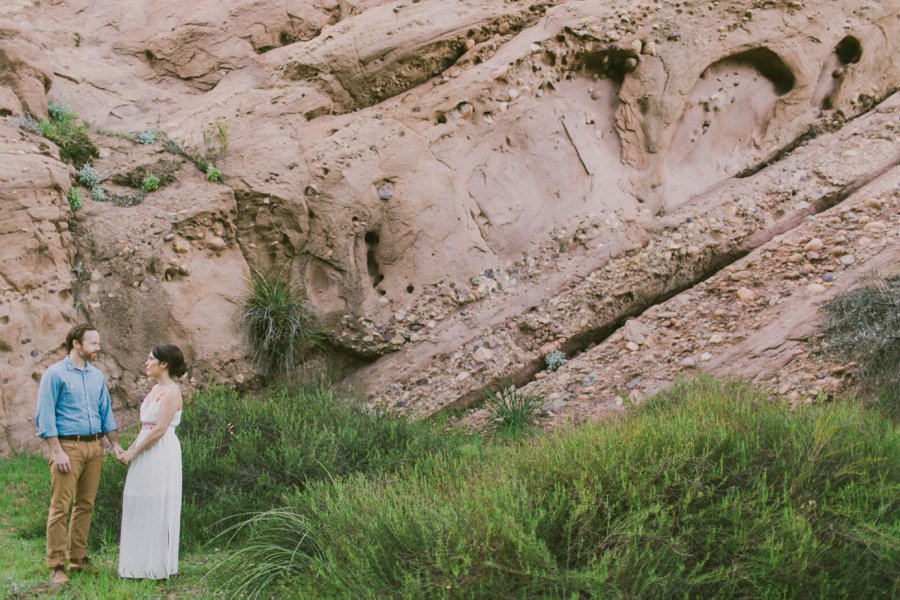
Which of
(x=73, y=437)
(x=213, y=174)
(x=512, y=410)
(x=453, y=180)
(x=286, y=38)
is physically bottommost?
(x=512, y=410)

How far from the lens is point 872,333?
768cm

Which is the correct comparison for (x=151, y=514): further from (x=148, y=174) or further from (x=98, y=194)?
(x=148, y=174)

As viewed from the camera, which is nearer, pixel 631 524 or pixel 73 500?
pixel 631 524

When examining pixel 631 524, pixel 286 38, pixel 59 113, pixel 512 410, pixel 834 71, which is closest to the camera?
pixel 631 524

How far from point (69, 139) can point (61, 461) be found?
227 inches

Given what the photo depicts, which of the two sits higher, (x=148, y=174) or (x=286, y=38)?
(x=286, y=38)

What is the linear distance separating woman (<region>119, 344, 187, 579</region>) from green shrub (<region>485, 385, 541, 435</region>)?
3.78 metres

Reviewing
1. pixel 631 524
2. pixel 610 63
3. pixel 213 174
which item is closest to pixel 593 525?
pixel 631 524

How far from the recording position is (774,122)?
12375mm

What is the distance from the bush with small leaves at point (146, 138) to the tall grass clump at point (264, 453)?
3935 mm

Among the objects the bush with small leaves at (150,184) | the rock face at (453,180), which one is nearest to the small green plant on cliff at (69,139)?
the rock face at (453,180)

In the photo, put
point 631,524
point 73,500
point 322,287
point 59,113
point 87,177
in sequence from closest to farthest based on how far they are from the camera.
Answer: point 631,524 → point 73,500 → point 87,177 → point 322,287 → point 59,113

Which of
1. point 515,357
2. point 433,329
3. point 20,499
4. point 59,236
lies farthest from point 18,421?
point 515,357

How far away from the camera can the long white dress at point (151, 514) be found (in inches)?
225
